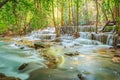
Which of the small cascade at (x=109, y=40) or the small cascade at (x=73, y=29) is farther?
the small cascade at (x=73, y=29)

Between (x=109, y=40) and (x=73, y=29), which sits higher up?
(x=73, y=29)

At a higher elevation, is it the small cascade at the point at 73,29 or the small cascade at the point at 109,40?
the small cascade at the point at 73,29

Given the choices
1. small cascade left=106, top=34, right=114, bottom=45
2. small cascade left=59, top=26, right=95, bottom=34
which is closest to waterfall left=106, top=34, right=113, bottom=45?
small cascade left=106, top=34, right=114, bottom=45

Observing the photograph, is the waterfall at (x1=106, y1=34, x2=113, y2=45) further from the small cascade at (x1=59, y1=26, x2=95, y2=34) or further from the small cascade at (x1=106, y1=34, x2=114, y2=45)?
the small cascade at (x1=59, y1=26, x2=95, y2=34)

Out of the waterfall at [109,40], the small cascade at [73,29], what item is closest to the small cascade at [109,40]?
the waterfall at [109,40]

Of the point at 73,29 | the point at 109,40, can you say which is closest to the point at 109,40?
the point at 109,40

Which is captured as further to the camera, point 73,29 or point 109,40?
point 73,29

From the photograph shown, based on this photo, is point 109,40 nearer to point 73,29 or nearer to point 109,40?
point 109,40

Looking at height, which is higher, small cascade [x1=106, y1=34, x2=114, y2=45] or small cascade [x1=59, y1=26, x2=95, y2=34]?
small cascade [x1=59, y1=26, x2=95, y2=34]

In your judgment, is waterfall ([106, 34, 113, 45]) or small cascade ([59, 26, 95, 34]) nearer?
waterfall ([106, 34, 113, 45])

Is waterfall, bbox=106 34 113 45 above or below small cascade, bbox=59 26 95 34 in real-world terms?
below

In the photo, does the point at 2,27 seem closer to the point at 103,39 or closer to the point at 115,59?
the point at 103,39

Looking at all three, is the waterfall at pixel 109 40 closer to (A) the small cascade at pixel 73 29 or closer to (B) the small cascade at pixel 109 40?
(B) the small cascade at pixel 109 40

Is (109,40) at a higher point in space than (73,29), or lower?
lower
